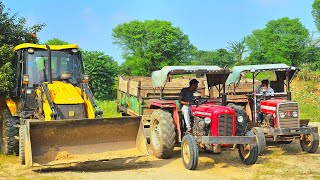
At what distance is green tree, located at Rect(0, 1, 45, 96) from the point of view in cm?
981

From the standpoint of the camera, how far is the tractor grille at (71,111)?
28.0 ft

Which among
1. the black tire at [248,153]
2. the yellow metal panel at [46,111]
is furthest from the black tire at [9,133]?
the black tire at [248,153]

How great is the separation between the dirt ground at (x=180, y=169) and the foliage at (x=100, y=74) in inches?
1354

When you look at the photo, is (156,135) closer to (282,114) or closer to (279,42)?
(282,114)

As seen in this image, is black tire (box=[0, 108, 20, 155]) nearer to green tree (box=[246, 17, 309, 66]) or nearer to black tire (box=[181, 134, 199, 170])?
black tire (box=[181, 134, 199, 170])

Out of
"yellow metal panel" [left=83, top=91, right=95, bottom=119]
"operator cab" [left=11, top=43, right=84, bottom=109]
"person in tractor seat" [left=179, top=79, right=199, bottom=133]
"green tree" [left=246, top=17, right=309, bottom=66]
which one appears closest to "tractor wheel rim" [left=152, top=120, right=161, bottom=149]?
"person in tractor seat" [left=179, top=79, right=199, bottom=133]

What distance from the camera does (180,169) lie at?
841 centimetres

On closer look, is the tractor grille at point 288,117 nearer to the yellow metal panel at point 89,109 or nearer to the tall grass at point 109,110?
the yellow metal panel at point 89,109

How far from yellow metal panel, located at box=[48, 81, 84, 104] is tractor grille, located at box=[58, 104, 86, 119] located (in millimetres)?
78

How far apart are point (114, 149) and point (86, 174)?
89 cm

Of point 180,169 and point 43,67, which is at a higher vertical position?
point 43,67

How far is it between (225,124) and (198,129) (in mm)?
582

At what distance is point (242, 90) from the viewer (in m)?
13.4

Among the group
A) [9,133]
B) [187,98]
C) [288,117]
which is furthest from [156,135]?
[9,133]
